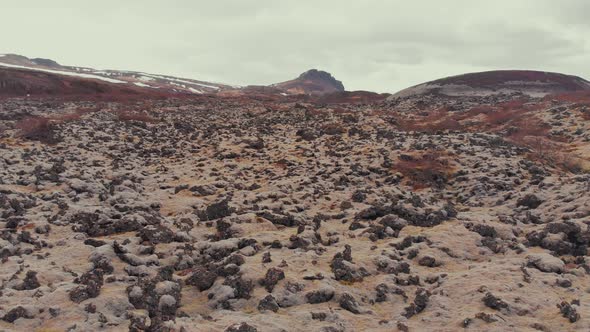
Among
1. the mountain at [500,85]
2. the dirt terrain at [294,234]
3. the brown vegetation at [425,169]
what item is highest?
the mountain at [500,85]

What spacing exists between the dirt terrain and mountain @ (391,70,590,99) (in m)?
60.0

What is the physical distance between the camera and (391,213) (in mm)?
23422

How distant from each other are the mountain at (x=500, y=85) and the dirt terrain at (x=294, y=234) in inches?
2361

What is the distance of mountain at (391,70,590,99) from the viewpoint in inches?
3964

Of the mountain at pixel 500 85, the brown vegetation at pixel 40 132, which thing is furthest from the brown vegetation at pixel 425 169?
the mountain at pixel 500 85

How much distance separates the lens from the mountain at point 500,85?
100688 mm

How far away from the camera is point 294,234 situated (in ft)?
66.9

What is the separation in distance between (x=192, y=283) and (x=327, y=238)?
7.00 m

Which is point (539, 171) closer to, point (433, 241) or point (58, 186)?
point (433, 241)

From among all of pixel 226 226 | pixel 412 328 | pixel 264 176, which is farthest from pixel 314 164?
pixel 412 328

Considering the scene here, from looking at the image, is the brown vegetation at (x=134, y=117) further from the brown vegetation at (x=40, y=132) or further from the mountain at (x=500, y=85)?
the mountain at (x=500, y=85)

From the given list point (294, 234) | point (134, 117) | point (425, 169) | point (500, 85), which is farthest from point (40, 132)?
point (500, 85)

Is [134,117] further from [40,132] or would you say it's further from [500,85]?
[500,85]

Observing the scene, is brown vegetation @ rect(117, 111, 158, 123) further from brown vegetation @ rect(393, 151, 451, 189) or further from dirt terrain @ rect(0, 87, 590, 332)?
brown vegetation @ rect(393, 151, 451, 189)
